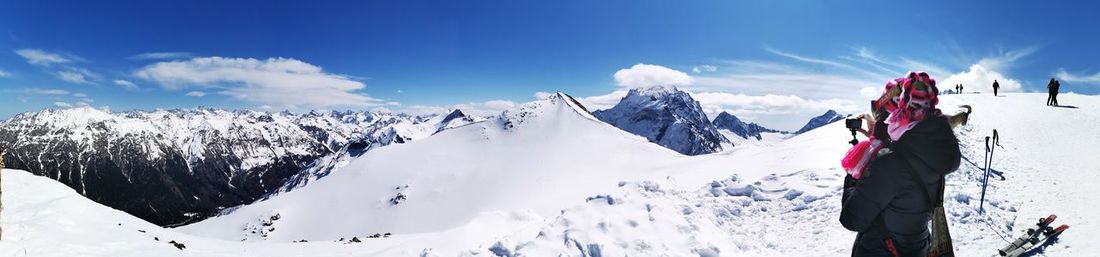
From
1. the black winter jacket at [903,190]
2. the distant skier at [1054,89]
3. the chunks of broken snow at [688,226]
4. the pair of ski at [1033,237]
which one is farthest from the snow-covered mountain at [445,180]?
the black winter jacket at [903,190]

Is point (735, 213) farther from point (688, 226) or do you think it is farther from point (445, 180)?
point (445, 180)

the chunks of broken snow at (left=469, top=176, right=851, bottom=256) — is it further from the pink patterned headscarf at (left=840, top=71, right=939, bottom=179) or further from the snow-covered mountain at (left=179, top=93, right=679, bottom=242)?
the snow-covered mountain at (left=179, top=93, right=679, bottom=242)

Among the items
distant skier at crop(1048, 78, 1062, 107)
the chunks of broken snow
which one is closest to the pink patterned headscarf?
the chunks of broken snow

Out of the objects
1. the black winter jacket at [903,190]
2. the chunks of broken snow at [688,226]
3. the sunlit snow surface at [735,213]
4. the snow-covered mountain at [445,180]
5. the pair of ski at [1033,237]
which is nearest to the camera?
the black winter jacket at [903,190]

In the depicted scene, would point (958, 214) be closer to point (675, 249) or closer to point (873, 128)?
point (675, 249)

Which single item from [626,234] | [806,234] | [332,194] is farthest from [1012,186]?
[332,194]

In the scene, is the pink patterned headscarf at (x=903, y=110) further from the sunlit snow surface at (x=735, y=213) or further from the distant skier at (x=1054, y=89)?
the distant skier at (x=1054, y=89)

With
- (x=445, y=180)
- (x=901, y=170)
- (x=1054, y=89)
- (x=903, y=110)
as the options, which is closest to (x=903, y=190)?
(x=901, y=170)
